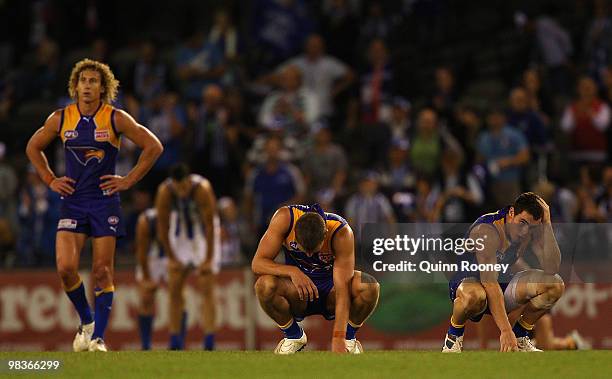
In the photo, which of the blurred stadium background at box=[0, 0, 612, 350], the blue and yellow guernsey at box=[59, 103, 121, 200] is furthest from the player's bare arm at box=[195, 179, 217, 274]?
the blue and yellow guernsey at box=[59, 103, 121, 200]

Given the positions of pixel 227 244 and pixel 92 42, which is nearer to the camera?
pixel 227 244

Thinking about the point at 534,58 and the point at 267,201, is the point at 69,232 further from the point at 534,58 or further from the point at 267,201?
the point at 534,58

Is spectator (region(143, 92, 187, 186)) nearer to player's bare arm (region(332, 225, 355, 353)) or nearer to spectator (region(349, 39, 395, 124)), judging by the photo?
spectator (region(349, 39, 395, 124))

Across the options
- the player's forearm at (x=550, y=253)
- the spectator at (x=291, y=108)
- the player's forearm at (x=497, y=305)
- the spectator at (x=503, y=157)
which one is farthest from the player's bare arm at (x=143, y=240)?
the player's forearm at (x=550, y=253)

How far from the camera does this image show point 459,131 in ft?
61.4

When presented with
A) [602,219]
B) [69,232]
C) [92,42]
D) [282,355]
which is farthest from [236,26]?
[282,355]

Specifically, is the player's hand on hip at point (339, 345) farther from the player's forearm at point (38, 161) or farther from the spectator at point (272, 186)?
the spectator at point (272, 186)

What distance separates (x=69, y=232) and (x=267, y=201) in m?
6.22

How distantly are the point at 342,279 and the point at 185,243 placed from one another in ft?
17.0

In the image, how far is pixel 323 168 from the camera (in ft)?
61.1

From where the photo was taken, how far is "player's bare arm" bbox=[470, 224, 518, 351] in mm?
10969

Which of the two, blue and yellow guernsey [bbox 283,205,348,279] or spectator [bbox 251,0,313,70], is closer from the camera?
blue and yellow guernsey [bbox 283,205,348,279]

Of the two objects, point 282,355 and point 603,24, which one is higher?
point 603,24

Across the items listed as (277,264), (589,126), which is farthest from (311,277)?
(589,126)
